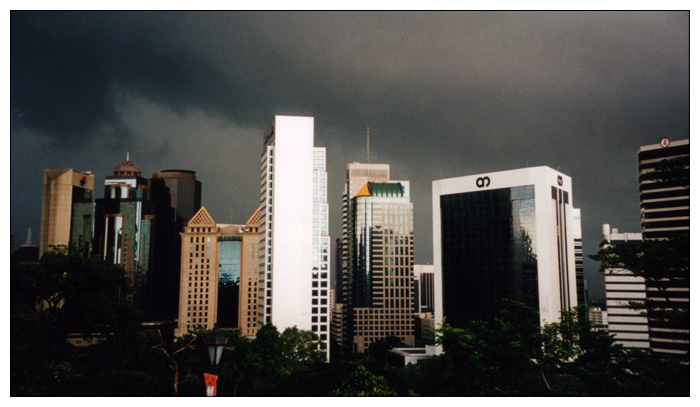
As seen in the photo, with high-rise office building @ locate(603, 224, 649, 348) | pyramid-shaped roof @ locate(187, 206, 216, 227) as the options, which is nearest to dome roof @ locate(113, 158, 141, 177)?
pyramid-shaped roof @ locate(187, 206, 216, 227)

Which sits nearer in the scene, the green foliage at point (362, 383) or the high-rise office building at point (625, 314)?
the green foliage at point (362, 383)

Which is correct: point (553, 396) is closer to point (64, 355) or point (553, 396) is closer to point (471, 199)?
point (64, 355)

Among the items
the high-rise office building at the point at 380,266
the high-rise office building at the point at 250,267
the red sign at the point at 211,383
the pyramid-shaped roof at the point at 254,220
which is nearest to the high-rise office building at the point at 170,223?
the high-rise office building at the point at 250,267

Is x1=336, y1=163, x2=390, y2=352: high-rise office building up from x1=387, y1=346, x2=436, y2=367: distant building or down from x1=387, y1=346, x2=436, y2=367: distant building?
up

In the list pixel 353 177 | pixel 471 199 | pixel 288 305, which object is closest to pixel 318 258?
pixel 288 305

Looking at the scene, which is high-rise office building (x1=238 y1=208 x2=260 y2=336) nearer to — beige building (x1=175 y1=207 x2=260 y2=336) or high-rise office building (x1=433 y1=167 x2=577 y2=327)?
beige building (x1=175 y1=207 x2=260 y2=336)

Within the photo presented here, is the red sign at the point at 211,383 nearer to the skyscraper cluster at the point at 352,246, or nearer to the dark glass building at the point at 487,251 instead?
the skyscraper cluster at the point at 352,246

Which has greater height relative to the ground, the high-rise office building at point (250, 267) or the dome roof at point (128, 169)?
the dome roof at point (128, 169)
